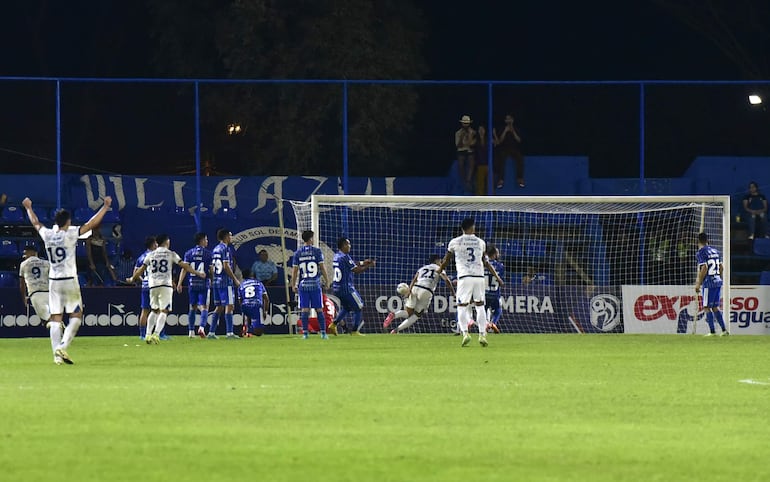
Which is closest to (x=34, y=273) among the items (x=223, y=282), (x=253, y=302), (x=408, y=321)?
(x=223, y=282)

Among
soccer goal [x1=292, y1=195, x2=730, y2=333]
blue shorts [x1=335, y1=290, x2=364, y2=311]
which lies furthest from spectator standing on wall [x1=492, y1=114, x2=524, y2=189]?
blue shorts [x1=335, y1=290, x2=364, y2=311]

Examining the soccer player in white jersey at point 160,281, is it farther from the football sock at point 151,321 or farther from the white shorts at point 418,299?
the white shorts at point 418,299

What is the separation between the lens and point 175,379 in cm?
1717

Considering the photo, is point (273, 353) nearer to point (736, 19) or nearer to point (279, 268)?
point (279, 268)

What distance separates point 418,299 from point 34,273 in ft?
25.7

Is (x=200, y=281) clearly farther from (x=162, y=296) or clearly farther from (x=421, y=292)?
(x=421, y=292)

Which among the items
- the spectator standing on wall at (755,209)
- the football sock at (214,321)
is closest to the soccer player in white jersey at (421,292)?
the football sock at (214,321)

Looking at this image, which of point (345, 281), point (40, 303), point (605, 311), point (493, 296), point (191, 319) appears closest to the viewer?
point (345, 281)

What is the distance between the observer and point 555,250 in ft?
113

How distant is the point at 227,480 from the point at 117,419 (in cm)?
354

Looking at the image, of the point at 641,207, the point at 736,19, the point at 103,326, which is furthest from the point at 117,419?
the point at 736,19

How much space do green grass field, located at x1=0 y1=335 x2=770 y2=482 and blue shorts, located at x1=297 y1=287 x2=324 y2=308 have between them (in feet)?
18.4

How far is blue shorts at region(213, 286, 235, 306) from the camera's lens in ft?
97.2

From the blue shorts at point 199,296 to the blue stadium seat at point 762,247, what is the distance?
14.8 m
